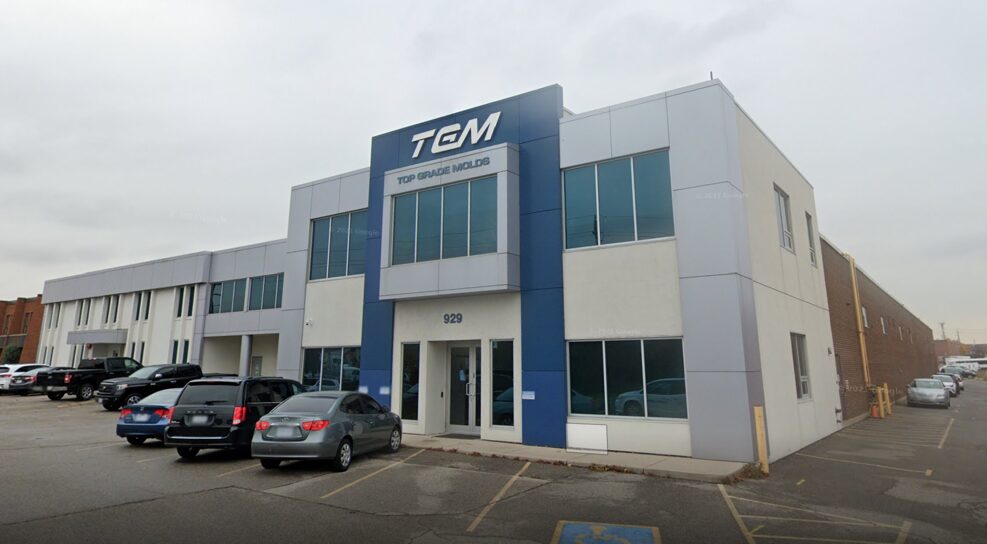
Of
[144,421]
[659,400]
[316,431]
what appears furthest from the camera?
[144,421]

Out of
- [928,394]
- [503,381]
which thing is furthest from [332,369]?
[928,394]

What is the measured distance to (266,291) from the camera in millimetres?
26781

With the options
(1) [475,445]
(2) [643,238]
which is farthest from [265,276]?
(2) [643,238]

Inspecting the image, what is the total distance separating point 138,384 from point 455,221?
15191 millimetres

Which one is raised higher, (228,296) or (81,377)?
(228,296)

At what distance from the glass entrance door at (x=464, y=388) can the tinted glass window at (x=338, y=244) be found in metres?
5.77

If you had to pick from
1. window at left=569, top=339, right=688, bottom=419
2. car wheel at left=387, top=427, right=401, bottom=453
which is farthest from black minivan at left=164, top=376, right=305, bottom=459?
window at left=569, top=339, right=688, bottom=419

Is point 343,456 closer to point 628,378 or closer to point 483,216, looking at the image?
point 628,378

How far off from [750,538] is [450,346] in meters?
10.8

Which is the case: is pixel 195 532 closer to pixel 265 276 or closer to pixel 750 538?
pixel 750 538

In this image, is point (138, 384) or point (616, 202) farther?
point (138, 384)

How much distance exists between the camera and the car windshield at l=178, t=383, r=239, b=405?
11.5 meters

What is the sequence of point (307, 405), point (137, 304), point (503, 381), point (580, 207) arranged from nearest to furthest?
point (307, 405), point (580, 207), point (503, 381), point (137, 304)

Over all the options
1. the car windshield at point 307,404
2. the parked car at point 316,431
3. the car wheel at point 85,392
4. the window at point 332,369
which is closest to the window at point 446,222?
the window at point 332,369
